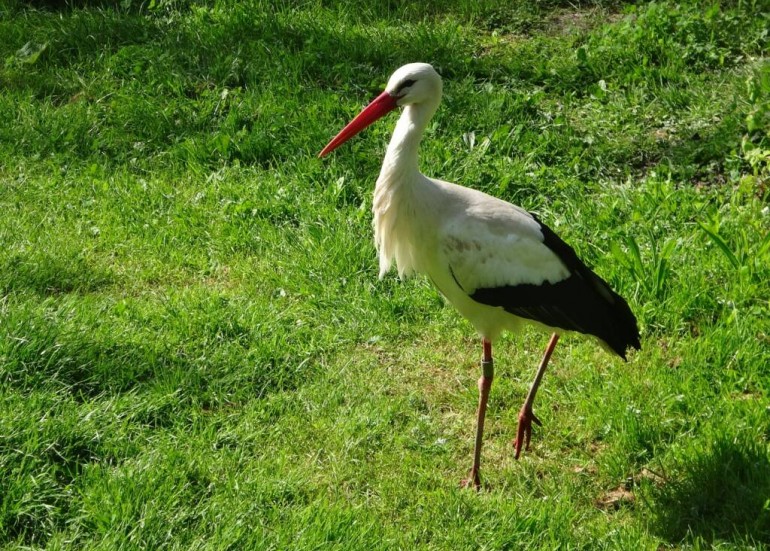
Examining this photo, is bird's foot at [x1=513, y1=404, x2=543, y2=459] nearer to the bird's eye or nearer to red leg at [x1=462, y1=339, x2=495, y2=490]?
red leg at [x1=462, y1=339, x2=495, y2=490]

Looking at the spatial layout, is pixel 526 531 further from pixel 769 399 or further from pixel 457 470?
pixel 769 399

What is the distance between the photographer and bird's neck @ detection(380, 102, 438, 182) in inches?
149

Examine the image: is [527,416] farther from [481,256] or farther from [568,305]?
[481,256]

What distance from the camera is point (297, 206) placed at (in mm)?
5238

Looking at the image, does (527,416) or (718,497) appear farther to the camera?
(527,416)

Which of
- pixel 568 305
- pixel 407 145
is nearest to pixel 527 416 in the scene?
pixel 568 305

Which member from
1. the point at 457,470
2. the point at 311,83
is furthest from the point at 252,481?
the point at 311,83

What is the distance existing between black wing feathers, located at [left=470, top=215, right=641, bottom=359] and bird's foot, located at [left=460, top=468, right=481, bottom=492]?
0.62 meters

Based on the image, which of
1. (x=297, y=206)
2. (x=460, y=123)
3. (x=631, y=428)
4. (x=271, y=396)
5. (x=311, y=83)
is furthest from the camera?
(x=311, y=83)

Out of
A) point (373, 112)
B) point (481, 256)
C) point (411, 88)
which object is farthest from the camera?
point (373, 112)

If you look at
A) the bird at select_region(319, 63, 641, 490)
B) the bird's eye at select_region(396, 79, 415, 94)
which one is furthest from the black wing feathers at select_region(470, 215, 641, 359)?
the bird's eye at select_region(396, 79, 415, 94)

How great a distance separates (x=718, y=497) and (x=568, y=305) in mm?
858

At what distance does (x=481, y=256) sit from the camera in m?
3.71

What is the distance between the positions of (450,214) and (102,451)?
1538mm
